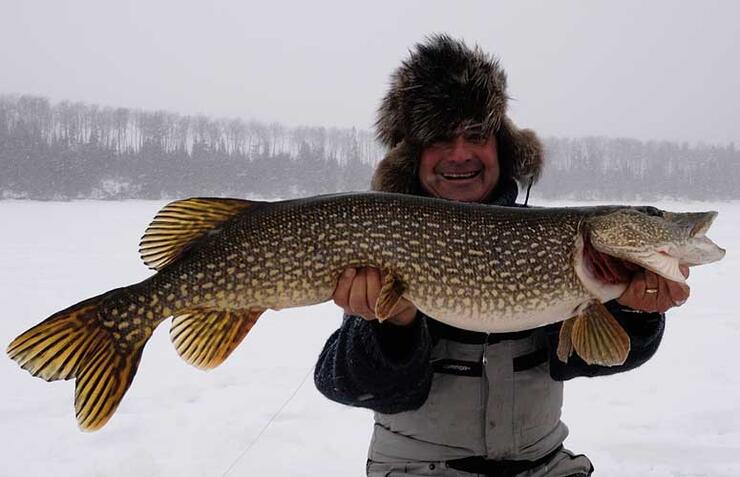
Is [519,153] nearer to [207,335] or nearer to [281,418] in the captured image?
[207,335]

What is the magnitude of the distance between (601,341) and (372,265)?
2.59 feet

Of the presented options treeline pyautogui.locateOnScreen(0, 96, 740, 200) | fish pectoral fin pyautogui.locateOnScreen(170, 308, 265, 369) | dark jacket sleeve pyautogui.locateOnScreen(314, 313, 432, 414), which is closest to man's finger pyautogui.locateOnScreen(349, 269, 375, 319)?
dark jacket sleeve pyautogui.locateOnScreen(314, 313, 432, 414)

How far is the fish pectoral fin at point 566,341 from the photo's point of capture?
1857 mm

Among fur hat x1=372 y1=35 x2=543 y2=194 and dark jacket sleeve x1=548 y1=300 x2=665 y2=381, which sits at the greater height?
fur hat x1=372 y1=35 x2=543 y2=194

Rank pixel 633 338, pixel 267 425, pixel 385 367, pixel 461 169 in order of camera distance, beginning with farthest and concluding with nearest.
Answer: pixel 267 425
pixel 461 169
pixel 633 338
pixel 385 367

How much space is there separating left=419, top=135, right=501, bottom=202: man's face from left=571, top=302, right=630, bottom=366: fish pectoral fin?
758 millimetres

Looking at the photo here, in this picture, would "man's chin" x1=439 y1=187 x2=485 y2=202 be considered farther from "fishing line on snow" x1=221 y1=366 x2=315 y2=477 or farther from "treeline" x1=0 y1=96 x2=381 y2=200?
"treeline" x1=0 y1=96 x2=381 y2=200

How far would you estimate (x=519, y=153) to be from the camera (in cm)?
252

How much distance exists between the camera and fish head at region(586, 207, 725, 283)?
6.16ft

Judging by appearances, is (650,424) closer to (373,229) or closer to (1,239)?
(373,229)

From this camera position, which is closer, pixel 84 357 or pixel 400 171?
pixel 84 357

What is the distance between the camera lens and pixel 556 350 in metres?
1.97

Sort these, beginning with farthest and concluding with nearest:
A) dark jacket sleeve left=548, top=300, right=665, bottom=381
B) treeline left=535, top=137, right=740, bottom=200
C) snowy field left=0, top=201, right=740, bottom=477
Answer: treeline left=535, top=137, right=740, bottom=200, snowy field left=0, top=201, right=740, bottom=477, dark jacket sleeve left=548, top=300, right=665, bottom=381

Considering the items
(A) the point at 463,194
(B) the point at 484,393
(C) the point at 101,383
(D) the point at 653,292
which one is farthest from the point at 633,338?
(C) the point at 101,383
